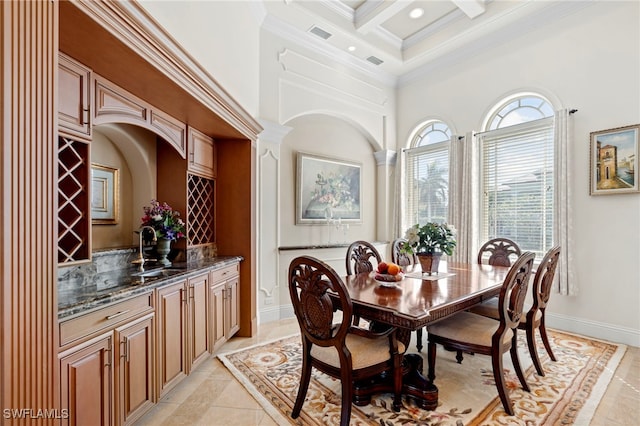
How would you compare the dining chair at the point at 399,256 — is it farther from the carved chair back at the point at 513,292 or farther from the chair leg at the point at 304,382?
the chair leg at the point at 304,382

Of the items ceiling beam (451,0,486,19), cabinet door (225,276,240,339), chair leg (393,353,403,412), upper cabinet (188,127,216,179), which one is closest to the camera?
chair leg (393,353,403,412)

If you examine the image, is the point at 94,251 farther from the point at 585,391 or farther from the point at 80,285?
the point at 585,391

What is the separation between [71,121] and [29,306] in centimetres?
105

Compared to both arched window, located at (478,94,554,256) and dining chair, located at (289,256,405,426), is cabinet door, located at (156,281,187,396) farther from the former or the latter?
arched window, located at (478,94,554,256)

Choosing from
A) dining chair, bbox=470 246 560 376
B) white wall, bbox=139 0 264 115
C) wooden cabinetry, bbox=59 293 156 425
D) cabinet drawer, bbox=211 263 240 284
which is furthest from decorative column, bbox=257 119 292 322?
dining chair, bbox=470 246 560 376

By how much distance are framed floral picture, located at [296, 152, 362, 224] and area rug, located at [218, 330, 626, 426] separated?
6.39 ft

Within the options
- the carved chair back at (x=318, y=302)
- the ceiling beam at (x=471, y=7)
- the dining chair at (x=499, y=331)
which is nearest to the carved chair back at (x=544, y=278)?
the dining chair at (x=499, y=331)

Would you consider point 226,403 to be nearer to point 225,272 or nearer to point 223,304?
point 223,304

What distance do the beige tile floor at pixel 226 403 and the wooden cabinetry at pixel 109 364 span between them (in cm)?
21

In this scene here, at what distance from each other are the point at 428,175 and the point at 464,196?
0.85m

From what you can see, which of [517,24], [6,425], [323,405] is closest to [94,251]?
[6,425]

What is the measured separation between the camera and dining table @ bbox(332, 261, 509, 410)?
6.02ft

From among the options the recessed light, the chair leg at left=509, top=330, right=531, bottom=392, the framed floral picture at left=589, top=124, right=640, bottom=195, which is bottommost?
the chair leg at left=509, top=330, right=531, bottom=392

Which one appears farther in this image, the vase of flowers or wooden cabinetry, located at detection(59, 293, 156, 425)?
the vase of flowers
